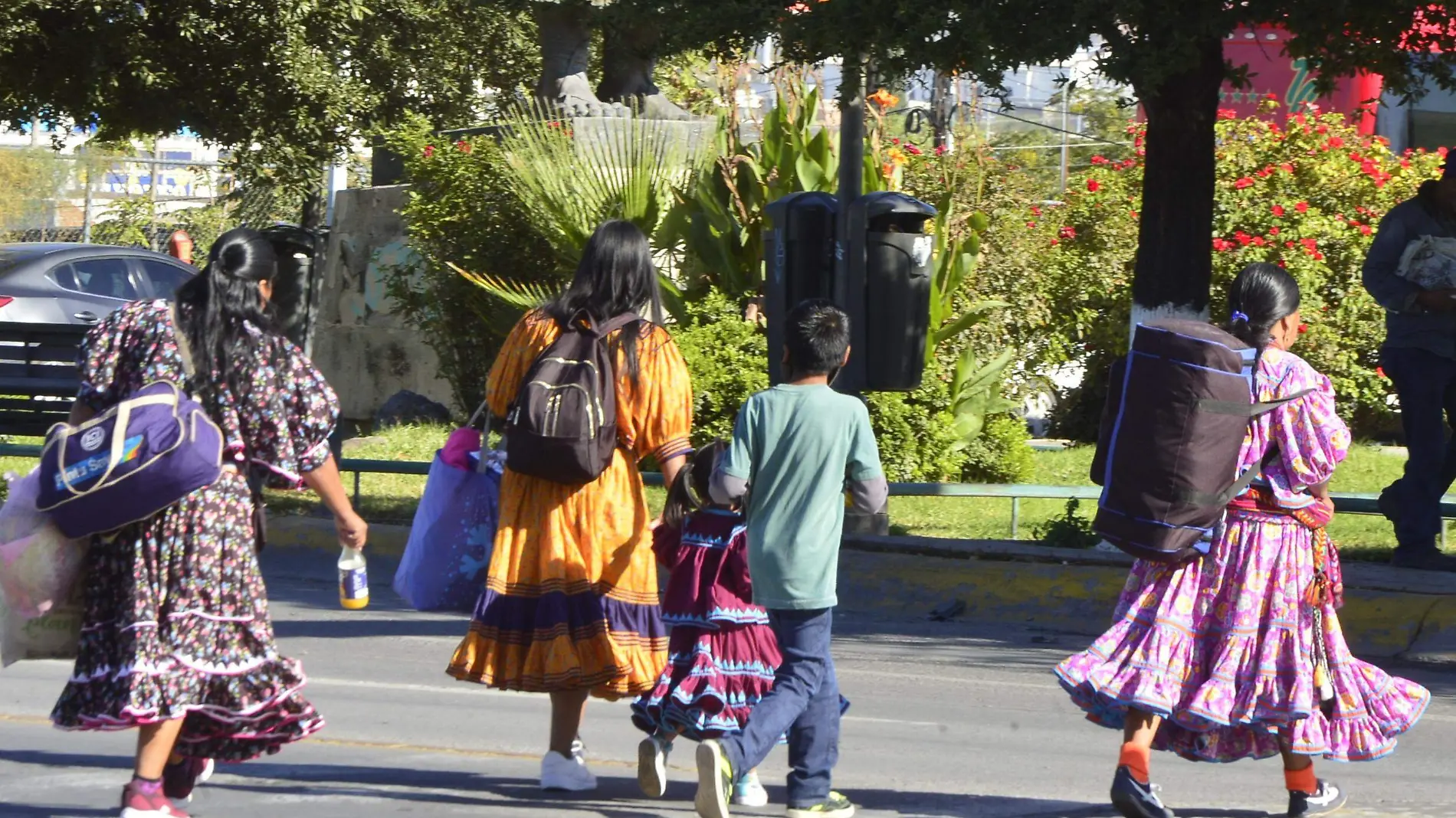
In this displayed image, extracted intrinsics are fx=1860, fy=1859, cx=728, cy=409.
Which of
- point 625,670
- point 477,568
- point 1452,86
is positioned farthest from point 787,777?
point 1452,86

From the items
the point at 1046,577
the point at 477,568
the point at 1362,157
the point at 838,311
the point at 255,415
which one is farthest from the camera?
the point at 1362,157

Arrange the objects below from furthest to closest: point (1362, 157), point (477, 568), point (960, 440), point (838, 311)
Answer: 1. point (1362, 157)
2. point (960, 440)
3. point (477, 568)
4. point (838, 311)

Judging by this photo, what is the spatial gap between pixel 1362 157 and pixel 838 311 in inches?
459

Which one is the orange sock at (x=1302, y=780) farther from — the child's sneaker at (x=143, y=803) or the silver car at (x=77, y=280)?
the silver car at (x=77, y=280)

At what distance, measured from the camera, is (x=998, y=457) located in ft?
42.0

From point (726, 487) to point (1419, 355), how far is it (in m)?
4.85

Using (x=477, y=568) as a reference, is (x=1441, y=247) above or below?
above

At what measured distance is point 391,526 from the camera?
34.6 feet

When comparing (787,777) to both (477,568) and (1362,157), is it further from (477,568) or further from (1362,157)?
(1362,157)

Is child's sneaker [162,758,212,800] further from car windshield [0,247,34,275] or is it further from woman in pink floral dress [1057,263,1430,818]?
car windshield [0,247,34,275]

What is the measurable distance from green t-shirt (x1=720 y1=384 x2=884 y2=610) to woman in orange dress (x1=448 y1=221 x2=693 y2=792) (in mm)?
324

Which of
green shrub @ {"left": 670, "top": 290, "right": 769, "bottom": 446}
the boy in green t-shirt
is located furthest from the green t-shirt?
green shrub @ {"left": 670, "top": 290, "right": 769, "bottom": 446}

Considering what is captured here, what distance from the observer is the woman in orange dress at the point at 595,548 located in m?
5.25

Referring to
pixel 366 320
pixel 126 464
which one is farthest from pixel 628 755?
pixel 366 320
